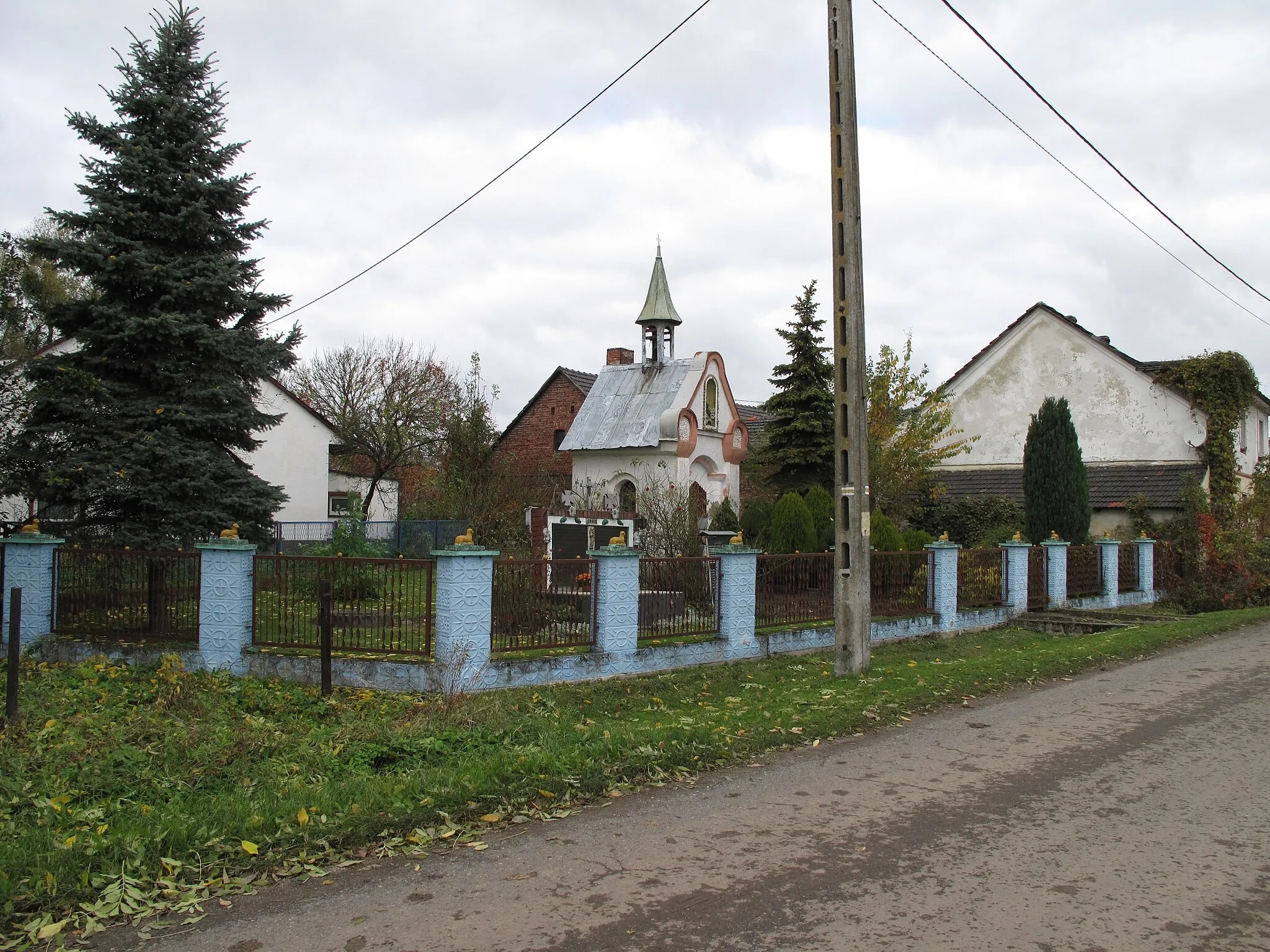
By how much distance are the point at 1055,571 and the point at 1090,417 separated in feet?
41.2

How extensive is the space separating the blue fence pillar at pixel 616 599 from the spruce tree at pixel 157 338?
21.0ft

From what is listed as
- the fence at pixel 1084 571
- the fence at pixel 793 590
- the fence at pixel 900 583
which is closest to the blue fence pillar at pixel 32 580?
the fence at pixel 793 590

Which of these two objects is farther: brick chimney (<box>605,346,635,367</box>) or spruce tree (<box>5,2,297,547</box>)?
brick chimney (<box>605,346,635,367</box>)

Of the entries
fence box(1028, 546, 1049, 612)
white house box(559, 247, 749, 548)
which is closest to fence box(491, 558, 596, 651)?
fence box(1028, 546, 1049, 612)

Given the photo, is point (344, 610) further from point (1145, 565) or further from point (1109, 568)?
point (1145, 565)

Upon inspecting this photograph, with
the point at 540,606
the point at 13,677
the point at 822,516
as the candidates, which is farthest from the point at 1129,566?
the point at 13,677

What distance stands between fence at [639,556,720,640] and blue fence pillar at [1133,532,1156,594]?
552 inches

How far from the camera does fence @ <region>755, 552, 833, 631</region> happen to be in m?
13.1

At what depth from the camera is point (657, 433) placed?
31.3 metres

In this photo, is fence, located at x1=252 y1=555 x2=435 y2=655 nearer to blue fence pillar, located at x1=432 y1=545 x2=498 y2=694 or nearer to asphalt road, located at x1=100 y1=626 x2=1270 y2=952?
blue fence pillar, located at x1=432 y1=545 x2=498 y2=694

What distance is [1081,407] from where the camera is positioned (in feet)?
98.2

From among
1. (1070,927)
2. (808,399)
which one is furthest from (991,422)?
(1070,927)

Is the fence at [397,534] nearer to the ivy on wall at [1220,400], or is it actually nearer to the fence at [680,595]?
the fence at [680,595]

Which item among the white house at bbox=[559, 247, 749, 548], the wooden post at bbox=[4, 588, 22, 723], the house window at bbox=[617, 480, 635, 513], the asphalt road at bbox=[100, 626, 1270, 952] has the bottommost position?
the asphalt road at bbox=[100, 626, 1270, 952]
